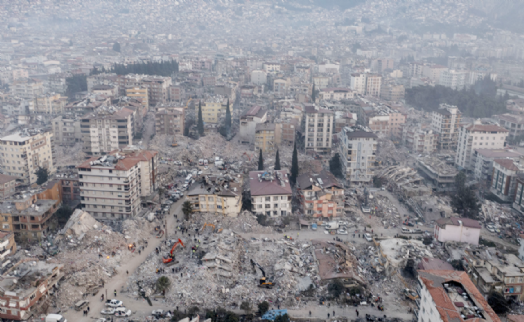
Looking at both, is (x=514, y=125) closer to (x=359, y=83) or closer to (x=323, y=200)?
(x=359, y=83)

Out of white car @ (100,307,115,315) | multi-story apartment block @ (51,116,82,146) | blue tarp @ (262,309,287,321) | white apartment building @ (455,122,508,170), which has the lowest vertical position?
white car @ (100,307,115,315)

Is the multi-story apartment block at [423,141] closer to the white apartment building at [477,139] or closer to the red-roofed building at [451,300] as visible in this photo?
the white apartment building at [477,139]

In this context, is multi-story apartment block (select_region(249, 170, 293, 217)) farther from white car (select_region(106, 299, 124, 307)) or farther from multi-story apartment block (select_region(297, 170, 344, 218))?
white car (select_region(106, 299, 124, 307))

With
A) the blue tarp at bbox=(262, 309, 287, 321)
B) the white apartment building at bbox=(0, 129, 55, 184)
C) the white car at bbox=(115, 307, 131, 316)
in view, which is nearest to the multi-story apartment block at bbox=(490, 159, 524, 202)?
the blue tarp at bbox=(262, 309, 287, 321)

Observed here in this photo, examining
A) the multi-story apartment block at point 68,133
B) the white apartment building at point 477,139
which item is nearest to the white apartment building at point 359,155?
the white apartment building at point 477,139

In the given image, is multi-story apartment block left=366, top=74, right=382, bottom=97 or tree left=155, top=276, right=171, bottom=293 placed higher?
multi-story apartment block left=366, top=74, right=382, bottom=97

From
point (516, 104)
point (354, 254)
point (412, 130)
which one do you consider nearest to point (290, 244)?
point (354, 254)

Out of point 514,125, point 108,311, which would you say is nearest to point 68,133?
point 108,311
